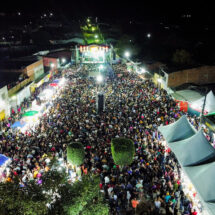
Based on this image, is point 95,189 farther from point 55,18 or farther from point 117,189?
point 55,18

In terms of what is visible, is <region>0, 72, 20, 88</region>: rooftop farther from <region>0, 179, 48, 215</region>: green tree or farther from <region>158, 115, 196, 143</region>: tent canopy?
<region>0, 179, 48, 215</region>: green tree

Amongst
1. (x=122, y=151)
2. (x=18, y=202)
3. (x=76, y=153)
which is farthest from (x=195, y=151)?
(x=18, y=202)

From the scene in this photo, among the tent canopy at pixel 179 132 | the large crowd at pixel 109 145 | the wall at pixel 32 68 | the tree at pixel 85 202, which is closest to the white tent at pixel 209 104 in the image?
the large crowd at pixel 109 145

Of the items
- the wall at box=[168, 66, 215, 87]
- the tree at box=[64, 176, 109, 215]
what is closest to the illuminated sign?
the wall at box=[168, 66, 215, 87]

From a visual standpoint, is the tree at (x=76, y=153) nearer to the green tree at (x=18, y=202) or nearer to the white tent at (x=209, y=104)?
the green tree at (x=18, y=202)

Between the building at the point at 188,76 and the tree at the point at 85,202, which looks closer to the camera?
the tree at the point at 85,202
